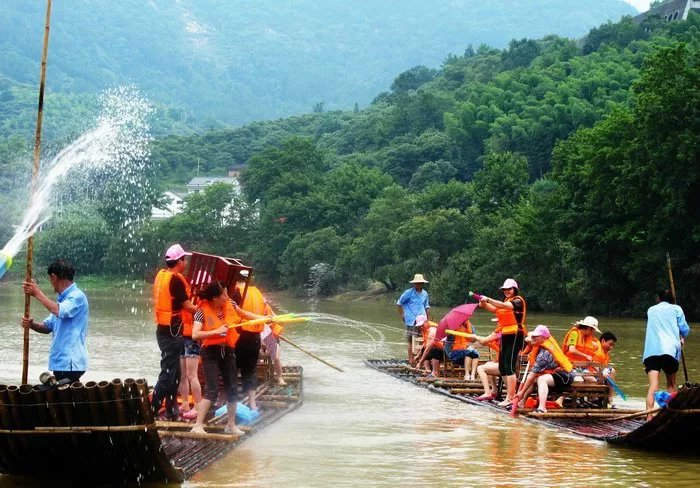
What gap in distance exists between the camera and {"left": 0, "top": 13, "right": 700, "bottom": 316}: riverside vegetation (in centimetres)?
4556

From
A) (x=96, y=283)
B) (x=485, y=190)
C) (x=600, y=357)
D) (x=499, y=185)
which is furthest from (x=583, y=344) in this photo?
(x=96, y=283)

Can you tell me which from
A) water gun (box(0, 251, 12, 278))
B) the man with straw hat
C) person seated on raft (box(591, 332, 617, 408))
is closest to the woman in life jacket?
water gun (box(0, 251, 12, 278))

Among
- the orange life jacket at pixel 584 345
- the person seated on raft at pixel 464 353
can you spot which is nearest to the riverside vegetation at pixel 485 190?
the person seated on raft at pixel 464 353

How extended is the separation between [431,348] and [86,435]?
1067 centimetres

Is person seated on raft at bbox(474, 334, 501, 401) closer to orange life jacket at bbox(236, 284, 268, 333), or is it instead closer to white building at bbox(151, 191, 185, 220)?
orange life jacket at bbox(236, 284, 268, 333)

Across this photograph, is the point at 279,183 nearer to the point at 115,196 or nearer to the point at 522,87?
the point at 115,196

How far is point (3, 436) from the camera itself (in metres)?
10.0

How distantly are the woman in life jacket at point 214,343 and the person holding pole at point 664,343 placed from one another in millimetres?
5068

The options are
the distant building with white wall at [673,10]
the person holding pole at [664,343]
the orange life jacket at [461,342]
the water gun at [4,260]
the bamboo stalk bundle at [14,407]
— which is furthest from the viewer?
the distant building with white wall at [673,10]

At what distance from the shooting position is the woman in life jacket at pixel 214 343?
1198 centimetres

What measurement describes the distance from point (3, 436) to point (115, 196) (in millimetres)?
90142

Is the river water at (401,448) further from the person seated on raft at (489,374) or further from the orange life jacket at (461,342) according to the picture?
the orange life jacket at (461,342)

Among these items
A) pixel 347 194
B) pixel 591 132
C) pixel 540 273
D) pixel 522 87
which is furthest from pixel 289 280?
pixel 522 87

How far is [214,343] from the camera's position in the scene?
12156 mm
